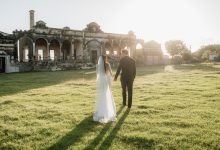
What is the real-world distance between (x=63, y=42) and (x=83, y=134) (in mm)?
36865

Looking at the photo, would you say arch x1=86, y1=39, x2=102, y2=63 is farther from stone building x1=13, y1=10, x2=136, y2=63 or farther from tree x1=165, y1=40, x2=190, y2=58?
tree x1=165, y1=40, x2=190, y2=58

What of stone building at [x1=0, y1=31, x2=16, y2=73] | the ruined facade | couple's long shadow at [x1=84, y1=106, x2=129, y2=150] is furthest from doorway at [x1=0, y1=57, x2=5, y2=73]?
couple's long shadow at [x1=84, y1=106, x2=129, y2=150]

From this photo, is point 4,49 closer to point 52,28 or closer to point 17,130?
point 52,28

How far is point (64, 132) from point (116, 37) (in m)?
41.6

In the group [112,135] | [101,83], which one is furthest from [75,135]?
[101,83]

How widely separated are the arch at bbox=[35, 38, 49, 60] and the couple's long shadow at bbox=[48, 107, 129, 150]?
32.9 m

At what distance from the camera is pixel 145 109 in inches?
380

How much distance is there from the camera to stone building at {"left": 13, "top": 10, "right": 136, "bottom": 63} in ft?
125

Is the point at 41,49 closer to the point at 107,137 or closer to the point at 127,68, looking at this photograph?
the point at 127,68

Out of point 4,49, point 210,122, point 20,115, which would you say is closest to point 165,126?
point 210,122

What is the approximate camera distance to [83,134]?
6906 millimetres

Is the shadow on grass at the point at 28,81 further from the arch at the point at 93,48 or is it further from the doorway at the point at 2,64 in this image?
the arch at the point at 93,48

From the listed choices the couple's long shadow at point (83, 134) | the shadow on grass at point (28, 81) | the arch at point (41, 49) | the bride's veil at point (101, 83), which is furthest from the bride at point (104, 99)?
the arch at point (41, 49)

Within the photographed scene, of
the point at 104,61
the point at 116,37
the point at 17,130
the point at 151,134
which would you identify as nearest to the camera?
the point at 151,134
